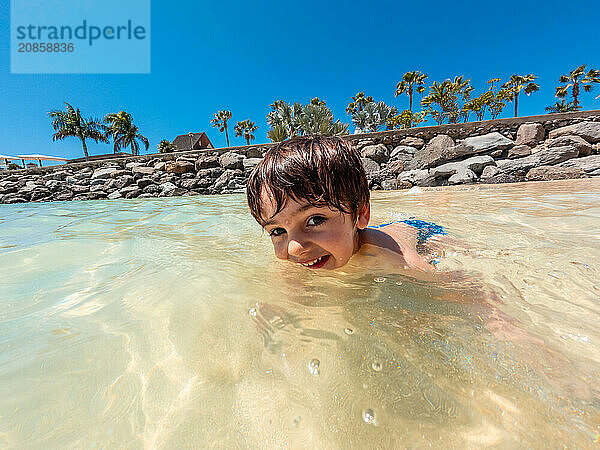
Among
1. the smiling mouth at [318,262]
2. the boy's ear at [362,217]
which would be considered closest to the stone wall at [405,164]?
the boy's ear at [362,217]

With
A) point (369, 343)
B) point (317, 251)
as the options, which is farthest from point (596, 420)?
point (317, 251)

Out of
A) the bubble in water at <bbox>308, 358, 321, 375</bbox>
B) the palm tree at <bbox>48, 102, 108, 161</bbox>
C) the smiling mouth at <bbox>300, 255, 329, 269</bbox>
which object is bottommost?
the bubble in water at <bbox>308, 358, 321, 375</bbox>

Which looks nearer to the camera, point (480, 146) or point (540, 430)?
point (540, 430)

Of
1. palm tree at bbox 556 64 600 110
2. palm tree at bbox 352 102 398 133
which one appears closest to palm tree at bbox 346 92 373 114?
palm tree at bbox 352 102 398 133

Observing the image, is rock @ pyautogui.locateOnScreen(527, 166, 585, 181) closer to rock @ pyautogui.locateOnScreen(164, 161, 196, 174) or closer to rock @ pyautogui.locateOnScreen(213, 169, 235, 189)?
rock @ pyautogui.locateOnScreen(213, 169, 235, 189)

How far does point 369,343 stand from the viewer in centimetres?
79

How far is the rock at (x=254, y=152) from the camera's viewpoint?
8219 millimetres

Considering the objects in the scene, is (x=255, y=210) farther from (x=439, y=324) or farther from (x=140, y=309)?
(x=439, y=324)

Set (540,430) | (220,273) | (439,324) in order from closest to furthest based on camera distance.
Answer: (540,430), (439,324), (220,273)

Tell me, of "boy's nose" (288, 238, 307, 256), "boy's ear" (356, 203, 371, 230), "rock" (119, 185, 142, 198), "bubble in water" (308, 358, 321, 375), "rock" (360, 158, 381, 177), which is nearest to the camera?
"bubble in water" (308, 358, 321, 375)

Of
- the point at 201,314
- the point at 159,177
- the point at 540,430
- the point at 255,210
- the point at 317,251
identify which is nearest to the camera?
the point at 540,430

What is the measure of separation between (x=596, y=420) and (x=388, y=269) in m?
0.86

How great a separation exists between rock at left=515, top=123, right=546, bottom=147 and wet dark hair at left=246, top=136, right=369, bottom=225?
732cm

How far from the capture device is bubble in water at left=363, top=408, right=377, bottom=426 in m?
0.54
